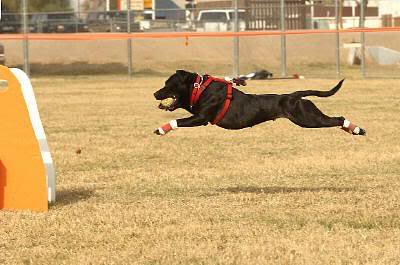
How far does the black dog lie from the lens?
1002 cm

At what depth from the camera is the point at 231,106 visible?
10.1 metres

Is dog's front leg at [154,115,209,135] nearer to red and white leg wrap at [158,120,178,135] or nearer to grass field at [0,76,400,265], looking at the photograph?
red and white leg wrap at [158,120,178,135]

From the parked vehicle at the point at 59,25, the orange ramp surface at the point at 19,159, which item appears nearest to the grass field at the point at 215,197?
the orange ramp surface at the point at 19,159

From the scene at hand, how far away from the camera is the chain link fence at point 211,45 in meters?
37.1

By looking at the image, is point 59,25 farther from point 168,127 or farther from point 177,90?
point 168,127

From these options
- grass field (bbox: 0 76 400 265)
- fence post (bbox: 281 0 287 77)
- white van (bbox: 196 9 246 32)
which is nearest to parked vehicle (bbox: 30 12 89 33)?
white van (bbox: 196 9 246 32)

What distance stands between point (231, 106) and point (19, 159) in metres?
2.24

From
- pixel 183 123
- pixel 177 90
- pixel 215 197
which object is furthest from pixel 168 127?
pixel 215 197

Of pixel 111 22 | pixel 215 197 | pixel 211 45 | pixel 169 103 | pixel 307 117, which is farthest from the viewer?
pixel 211 45

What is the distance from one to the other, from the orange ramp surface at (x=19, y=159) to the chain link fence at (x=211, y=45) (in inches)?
920

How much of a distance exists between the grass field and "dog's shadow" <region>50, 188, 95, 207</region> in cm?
2

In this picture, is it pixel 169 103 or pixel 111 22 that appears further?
pixel 111 22

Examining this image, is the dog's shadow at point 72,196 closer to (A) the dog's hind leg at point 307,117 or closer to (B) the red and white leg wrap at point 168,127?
(B) the red and white leg wrap at point 168,127

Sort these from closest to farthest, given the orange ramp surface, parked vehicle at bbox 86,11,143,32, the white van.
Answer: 1. the orange ramp surface
2. parked vehicle at bbox 86,11,143,32
3. the white van
